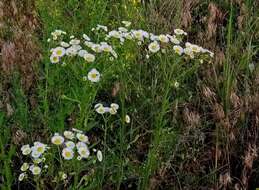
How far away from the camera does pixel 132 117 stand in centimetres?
262

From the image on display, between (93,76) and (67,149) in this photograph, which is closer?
(67,149)

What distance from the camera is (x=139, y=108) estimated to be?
2623 mm

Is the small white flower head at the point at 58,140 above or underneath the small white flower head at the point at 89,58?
→ underneath

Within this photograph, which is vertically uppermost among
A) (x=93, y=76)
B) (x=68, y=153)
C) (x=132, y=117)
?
(x=93, y=76)

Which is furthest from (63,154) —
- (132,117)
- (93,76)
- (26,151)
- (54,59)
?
(132,117)

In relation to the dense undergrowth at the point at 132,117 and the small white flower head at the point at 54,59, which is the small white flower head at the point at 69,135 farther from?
the small white flower head at the point at 54,59

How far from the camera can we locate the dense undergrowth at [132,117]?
7.36ft

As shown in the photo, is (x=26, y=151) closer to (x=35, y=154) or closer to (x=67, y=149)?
(x=35, y=154)

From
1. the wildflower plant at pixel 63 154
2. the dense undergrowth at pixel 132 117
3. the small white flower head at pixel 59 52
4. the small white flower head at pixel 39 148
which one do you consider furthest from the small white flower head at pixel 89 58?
the small white flower head at pixel 39 148

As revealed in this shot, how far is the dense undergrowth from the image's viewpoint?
2.24 m

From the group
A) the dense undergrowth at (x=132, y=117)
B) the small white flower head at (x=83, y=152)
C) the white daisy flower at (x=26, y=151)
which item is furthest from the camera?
the dense undergrowth at (x=132, y=117)

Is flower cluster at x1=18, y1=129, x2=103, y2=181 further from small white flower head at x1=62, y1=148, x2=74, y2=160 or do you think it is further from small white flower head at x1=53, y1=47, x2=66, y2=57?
small white flower head at x1=53, y1=47, x2=66, y2=57

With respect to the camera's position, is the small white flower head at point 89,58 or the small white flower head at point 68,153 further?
the small white flower head at point 89,58

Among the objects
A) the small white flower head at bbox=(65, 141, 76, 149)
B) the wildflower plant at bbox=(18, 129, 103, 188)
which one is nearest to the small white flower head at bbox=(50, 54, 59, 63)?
the wildflower plant at bbox=(18, 129, 103, 188)
